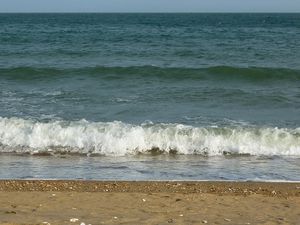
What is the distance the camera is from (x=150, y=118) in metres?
13.7

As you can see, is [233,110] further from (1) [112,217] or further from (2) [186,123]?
(1) [112,217]

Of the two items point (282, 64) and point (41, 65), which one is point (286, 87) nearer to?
point (282, 64)

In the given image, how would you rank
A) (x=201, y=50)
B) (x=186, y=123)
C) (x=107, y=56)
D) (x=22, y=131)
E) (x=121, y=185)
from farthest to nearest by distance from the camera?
1. (x=201, y=50)
2. (x=107, y=56)
3. (x=186, y=123)
4. (x=22, y=131)
5. (x=121, y=185)

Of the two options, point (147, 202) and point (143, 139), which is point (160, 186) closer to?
point (147, 202)

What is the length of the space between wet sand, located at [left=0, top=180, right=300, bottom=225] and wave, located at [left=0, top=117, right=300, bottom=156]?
263cm

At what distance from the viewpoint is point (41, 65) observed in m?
23.2

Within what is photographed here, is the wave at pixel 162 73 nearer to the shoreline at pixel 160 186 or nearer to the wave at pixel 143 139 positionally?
Result: the wave at pixel 143 139

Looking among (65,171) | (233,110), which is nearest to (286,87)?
(233,110)

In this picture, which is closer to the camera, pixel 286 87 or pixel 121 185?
pixel 121 185

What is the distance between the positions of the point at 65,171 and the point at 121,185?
144cm

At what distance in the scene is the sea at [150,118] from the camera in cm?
993

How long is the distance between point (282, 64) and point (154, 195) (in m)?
16.8

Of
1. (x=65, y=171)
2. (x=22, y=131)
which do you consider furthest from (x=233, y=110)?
(x=65, y=171)

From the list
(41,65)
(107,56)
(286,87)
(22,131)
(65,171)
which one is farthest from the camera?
(107,56)
